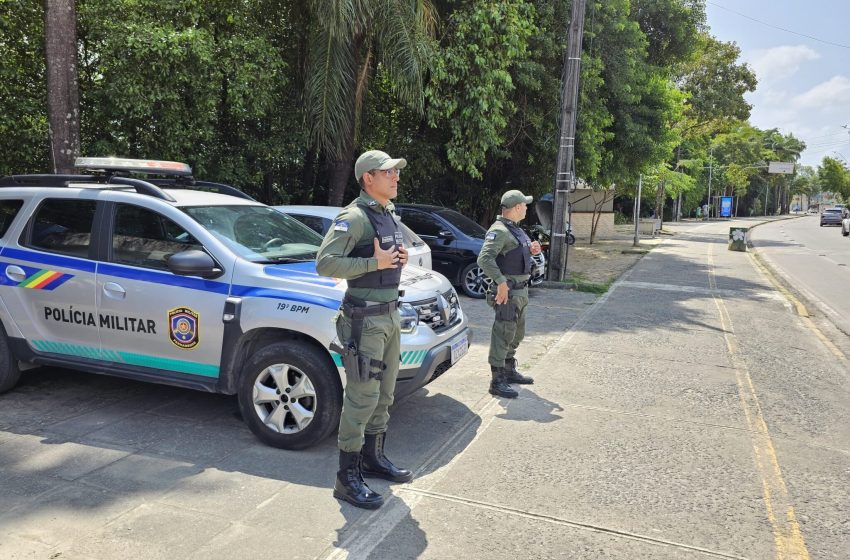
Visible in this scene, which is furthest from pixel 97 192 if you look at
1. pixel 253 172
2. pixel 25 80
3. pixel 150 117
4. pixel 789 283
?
pixel 789 283

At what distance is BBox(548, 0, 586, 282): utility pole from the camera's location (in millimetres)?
12375

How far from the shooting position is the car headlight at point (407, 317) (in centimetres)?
422

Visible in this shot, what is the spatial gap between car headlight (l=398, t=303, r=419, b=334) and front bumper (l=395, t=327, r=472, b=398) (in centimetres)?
21

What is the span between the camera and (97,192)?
478cm

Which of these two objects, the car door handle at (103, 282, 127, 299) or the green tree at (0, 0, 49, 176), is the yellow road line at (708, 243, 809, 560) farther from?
the green tree at (0, 0, 49, 176)

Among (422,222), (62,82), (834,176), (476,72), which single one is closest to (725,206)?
(834,176)

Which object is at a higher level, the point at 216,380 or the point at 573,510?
the point at 216,380

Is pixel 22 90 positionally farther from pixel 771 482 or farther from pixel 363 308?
pixel 771 482

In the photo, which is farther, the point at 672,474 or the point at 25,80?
the point at 25,80

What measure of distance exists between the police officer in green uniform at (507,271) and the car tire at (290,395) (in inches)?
72.6

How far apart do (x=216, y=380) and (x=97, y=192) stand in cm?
177

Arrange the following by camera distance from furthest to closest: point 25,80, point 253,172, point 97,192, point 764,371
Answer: point 253,172
point 25,80
point 764,371
point 97,192

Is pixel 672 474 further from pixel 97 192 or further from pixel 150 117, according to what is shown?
pixel 150 117

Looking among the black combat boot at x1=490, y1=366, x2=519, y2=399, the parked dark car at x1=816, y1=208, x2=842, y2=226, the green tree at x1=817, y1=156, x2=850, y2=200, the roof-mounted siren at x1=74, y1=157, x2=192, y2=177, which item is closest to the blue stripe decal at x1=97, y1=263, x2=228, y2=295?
the roof-mounted siren at x1=74, y1=157, x2=192, y2=177
